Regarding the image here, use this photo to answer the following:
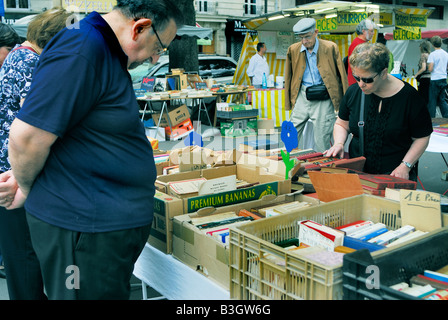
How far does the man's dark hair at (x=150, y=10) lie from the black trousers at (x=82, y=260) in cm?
69

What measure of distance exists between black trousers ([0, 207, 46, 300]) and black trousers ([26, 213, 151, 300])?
2.61 feet

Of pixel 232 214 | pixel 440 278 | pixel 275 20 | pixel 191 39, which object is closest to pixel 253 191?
pixel 232 214

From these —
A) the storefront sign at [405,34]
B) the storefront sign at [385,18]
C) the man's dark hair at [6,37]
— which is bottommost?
the man's dark hair at [6,37]

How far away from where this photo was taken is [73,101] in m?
1.27

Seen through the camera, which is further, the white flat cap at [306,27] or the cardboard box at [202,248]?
the white flat cap at [306,27]

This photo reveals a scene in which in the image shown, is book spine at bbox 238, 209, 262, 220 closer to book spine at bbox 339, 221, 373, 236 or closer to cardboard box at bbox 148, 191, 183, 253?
cardboard box at bbox 148, 191, 183, 253

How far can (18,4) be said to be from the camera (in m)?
21.2

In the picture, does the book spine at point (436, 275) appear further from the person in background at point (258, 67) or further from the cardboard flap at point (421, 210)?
the person in background at point (258, 67)

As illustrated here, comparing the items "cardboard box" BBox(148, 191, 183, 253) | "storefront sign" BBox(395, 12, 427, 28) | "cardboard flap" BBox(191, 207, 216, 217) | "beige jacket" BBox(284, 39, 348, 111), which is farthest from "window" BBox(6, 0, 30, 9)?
"cardboard flap" BBox(191, 207, 216, 217)

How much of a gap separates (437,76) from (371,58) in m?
8.78

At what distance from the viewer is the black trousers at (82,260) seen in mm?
1390

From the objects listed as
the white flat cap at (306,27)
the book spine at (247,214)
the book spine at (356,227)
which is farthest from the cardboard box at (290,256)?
the white flat cap at (306,27)

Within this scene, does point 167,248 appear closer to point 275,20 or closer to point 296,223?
point 296,223
